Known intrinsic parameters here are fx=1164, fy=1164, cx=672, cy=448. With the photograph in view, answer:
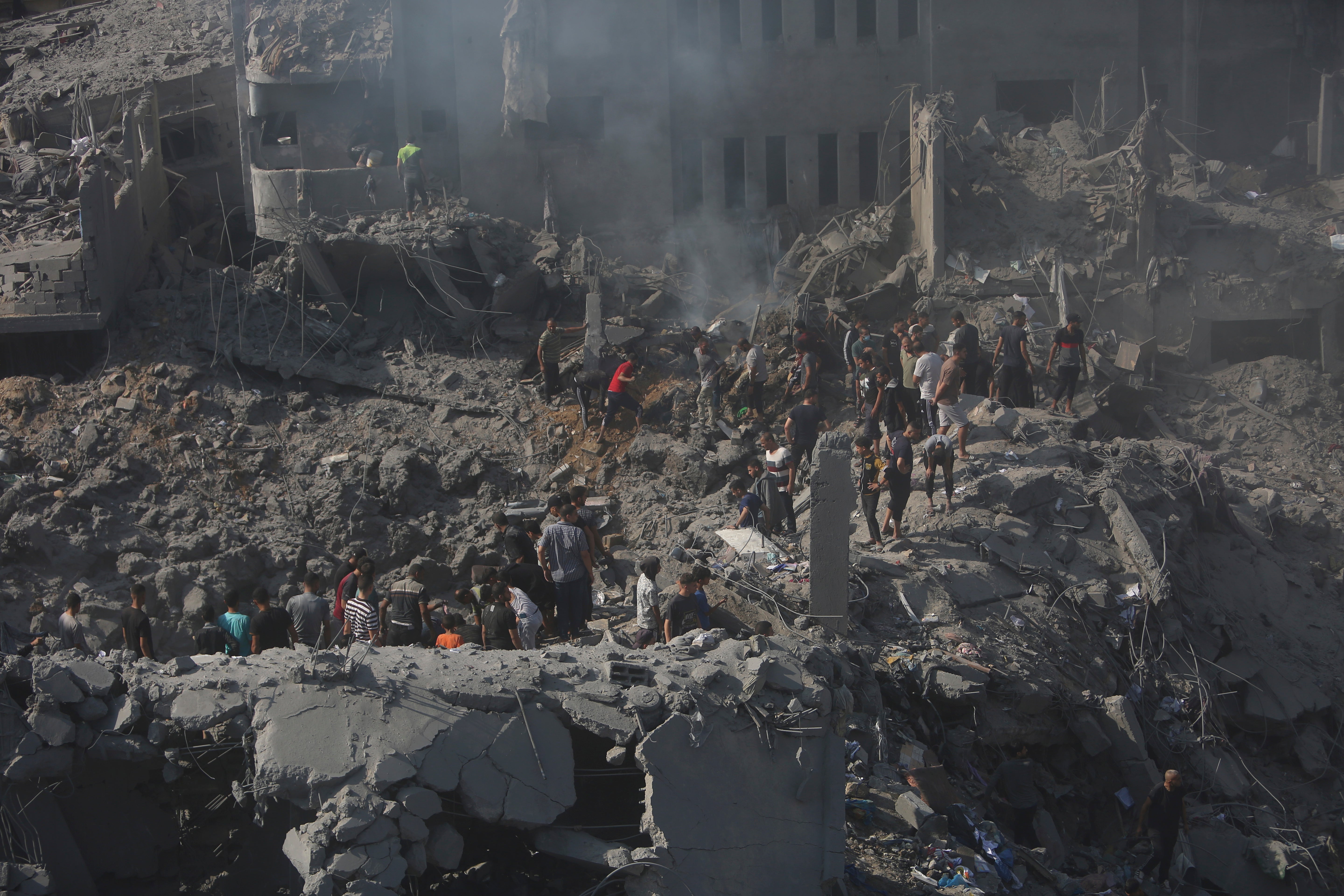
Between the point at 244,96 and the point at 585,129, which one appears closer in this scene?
the point at 244,96

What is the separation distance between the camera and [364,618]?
29.4 feet

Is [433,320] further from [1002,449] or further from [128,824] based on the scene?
[128,824]

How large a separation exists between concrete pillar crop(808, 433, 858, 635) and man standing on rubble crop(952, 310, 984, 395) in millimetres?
4490

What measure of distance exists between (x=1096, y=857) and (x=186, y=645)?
927 cm

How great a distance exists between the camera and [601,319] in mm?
16000

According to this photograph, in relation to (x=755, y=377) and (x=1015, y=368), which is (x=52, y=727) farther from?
(x=1015, y=368)

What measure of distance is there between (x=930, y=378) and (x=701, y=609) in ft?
16.6

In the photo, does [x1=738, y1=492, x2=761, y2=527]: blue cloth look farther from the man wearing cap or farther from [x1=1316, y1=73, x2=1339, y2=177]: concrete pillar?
[x1=1316, y1=73, x2=1339, y2=177]: concrete pillar

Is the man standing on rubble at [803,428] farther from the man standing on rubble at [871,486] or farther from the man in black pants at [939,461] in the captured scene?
the man in black pants at [939,461]

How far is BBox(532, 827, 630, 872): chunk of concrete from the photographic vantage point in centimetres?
636

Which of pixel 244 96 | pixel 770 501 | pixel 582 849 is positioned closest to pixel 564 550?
pixel 770 501

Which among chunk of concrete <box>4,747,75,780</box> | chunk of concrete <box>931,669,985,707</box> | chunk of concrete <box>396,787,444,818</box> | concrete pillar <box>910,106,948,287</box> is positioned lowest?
chunk of concrete <box>931,669,985,707</box>

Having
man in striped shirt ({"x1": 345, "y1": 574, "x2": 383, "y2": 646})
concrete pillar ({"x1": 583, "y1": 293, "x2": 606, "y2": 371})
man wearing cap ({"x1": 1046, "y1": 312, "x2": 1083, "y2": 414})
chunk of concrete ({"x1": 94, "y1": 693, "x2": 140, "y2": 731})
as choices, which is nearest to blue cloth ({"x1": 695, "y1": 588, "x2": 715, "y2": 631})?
man in striped shirt ({"x1": 345, "y1": 574, "x2": 383, "y2": 646})

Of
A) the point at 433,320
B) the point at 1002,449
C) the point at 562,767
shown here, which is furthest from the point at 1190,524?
the point at 433,320
